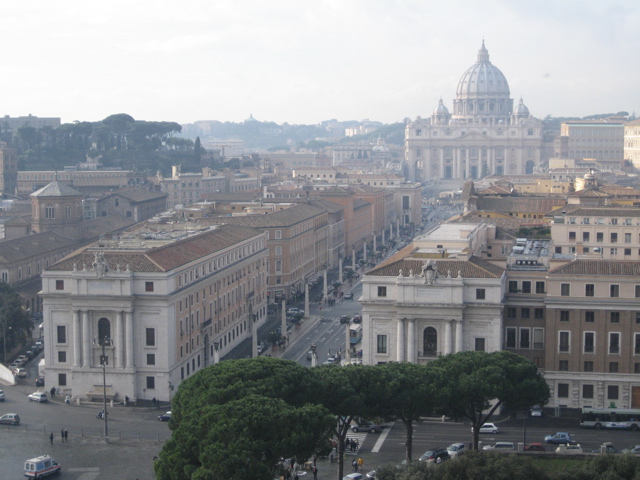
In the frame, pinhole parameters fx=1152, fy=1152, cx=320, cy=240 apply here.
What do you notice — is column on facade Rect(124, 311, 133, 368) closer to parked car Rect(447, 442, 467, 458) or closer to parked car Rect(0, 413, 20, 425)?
parked car Rect(0, 413, 20, 425)

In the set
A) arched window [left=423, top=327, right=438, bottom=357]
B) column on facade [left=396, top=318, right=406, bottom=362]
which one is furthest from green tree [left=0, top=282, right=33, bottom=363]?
arched window [left=423, top=327, right=438, bottom=357]

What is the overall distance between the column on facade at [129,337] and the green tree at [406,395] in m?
13.4

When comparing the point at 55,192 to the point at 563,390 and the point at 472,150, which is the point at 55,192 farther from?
the point at 472,150

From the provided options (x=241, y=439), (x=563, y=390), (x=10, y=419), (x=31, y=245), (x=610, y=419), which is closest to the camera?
(x=241, y=439)

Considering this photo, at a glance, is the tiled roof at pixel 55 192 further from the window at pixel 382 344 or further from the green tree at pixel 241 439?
the green tree at pixel 241 439

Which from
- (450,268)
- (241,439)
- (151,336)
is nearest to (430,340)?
(450,268)

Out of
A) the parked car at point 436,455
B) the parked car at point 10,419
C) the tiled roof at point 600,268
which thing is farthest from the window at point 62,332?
the tiled roof at point 600,268

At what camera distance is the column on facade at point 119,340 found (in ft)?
143

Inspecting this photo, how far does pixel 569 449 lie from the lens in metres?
34.0

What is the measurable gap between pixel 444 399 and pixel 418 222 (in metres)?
86.9

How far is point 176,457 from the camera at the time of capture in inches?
1086

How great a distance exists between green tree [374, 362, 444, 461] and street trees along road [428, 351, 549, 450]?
0.45 metres

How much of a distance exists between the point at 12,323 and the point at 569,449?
28364 mm

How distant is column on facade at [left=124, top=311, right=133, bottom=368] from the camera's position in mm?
43469
